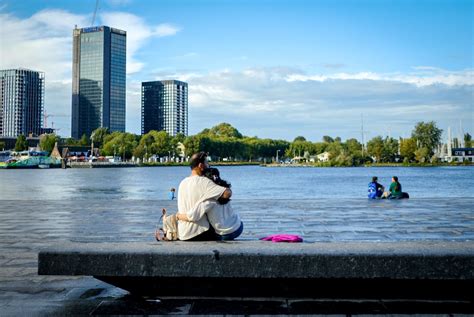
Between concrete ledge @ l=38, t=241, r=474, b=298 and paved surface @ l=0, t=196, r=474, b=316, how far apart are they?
0.21 meters

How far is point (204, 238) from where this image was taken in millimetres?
6566

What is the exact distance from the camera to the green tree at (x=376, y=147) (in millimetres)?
179125

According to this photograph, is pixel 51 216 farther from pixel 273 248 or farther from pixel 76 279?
pixel 273 248

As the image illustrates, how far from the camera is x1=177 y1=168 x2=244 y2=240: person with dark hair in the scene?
6.43 metres

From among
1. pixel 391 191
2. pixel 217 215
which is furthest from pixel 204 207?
pixel 391 191

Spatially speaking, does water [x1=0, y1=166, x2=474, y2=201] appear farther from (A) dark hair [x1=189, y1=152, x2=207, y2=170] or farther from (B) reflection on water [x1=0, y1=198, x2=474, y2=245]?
(A) dark hair [x1=189, y1=152, x2=207, y2=170]

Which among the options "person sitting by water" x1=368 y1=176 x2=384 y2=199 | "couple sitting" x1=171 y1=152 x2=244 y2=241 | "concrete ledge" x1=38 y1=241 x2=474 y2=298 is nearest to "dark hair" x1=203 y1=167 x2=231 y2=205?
"couple sitting" x1=171 y1=152 x2=244 y2=241

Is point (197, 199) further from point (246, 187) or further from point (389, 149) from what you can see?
point (389, 149)

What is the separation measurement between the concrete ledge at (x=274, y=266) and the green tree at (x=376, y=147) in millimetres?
179319

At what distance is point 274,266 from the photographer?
5320 mm

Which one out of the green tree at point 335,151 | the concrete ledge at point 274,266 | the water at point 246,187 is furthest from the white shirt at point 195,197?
the green tree at point 335,151

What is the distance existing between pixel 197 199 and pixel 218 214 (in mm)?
363

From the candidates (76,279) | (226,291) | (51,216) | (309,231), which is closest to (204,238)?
(226,291)

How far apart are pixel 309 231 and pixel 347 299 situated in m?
6.16
